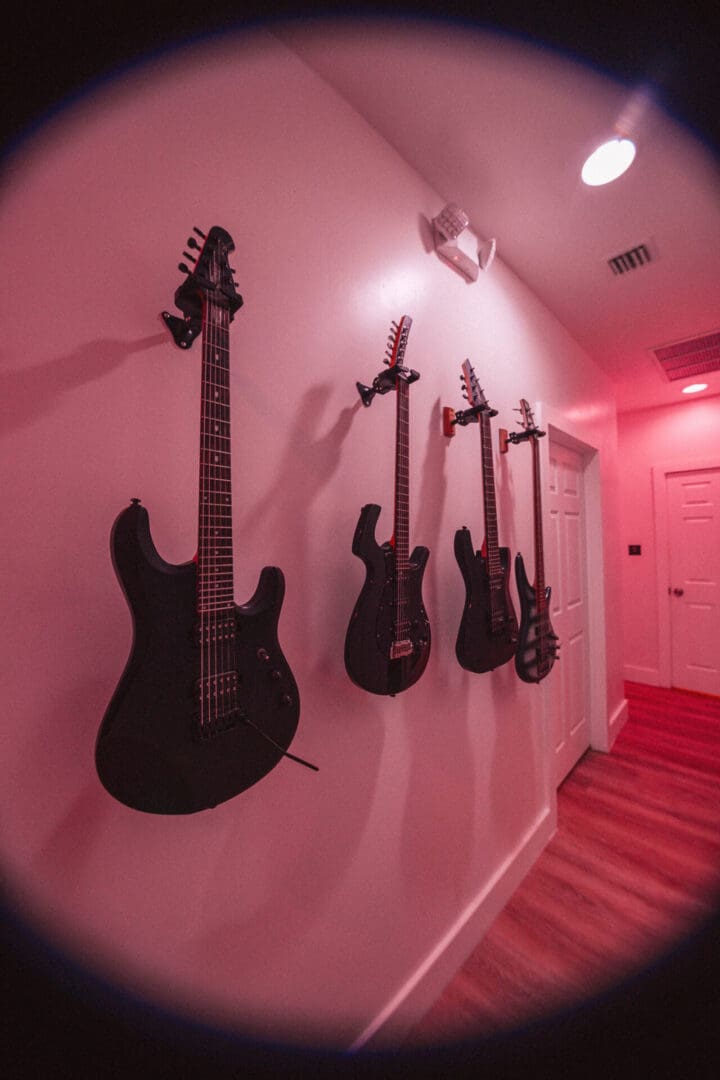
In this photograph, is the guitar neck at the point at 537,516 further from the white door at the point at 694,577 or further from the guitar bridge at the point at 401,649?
the white door at the point at 694,577

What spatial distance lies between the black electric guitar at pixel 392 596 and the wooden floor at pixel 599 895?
110 centimetres

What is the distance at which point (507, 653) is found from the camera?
1.37 m

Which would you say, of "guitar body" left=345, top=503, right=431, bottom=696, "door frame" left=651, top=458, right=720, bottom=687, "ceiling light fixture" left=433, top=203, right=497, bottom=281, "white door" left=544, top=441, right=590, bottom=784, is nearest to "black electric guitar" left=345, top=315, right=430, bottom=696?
"guitar body" left=345, top=503, right=431, bottom=696

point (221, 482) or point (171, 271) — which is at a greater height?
point (171, 271)

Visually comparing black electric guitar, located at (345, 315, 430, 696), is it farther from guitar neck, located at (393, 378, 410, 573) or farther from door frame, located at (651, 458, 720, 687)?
door frame, located at (651, 458, 720, 687)

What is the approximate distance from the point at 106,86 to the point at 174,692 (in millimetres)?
1099

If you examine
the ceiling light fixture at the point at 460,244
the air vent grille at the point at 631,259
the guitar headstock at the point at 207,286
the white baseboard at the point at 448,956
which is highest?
the air vent grille at the point at 631,259

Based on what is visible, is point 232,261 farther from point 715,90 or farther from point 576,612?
point 576,612

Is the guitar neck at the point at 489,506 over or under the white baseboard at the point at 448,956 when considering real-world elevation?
over

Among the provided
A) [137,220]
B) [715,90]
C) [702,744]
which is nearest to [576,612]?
[702,744]

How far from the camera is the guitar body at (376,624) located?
3.06 ft

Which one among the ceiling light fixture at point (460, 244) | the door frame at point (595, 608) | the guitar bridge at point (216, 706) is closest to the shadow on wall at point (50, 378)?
the guitar bridge at point (216, 706)

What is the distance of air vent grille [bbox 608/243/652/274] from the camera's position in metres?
1.72

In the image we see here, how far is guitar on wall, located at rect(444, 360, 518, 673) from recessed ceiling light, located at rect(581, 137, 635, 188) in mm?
770
